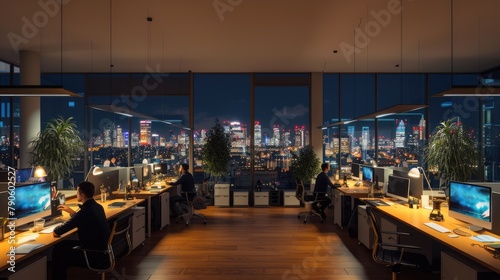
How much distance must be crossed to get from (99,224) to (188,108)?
6.80 metres

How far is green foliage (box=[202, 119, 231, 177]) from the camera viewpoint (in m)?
9.37

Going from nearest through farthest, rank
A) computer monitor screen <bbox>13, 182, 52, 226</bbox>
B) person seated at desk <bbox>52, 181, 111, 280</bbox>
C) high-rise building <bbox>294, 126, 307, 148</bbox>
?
1. person seated at desk <bbox>52, 181, 111, 280</bbox>
2. computer monitor screen <bbox>13, 182, 52, 226</bbox>
3. high-rise building <bbox>294, 126, 307, 148</bbox>

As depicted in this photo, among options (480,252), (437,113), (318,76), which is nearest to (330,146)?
(318,76)

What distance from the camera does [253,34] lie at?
6375 millimetres

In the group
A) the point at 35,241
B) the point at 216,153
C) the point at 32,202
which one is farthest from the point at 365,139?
the point at 35,241

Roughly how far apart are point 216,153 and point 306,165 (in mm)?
2636

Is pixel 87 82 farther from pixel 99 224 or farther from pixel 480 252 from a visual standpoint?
pixel 480 252

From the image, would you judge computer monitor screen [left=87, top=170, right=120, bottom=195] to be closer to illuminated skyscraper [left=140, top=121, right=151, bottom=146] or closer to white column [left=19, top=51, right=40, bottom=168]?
white column [left=19, top=51, right=40, bottom=168]

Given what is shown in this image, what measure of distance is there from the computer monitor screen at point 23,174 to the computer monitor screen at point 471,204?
7.70 meters

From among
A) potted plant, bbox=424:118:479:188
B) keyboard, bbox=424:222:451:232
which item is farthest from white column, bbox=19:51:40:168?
potted plant, bbox=424:118:479:188

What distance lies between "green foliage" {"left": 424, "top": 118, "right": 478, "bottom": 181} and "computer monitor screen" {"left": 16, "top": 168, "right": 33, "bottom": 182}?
933 centimetres

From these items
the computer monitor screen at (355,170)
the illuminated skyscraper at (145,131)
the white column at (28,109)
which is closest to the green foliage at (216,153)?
the illuminated skyscraper at (145,131)

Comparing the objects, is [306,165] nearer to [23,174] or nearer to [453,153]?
[453,153]

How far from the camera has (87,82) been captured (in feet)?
31.9
